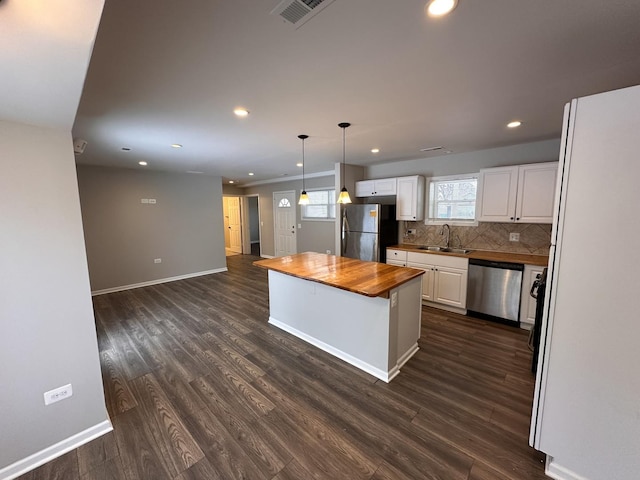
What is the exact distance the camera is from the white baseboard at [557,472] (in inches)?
55.5

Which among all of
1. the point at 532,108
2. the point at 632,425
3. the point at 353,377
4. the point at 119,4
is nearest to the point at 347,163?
the point at 532,108

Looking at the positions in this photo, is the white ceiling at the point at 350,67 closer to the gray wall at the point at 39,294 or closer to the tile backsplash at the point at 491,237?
the gray wall at the point at 39,294

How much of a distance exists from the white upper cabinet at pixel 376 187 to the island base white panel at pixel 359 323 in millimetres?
2367

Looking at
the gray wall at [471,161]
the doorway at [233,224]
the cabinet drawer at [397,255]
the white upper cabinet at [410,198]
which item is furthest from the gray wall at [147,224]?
the white upper cabinet at [410,198]

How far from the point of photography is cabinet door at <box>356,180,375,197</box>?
4844 mm

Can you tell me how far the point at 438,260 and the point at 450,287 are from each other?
1.38ft

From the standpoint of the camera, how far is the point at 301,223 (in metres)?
6.90

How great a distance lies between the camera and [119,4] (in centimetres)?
107

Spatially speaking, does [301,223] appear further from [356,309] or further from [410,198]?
[356,309]

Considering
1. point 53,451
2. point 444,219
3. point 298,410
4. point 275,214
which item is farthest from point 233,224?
point 298,410

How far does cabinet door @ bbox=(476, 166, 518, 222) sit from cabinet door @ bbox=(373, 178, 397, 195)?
4.29ft

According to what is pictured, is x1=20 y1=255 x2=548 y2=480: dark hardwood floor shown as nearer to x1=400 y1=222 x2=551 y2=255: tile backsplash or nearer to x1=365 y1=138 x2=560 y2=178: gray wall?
x1=400 y1=222 x2=551 y2=255: tile backsplash

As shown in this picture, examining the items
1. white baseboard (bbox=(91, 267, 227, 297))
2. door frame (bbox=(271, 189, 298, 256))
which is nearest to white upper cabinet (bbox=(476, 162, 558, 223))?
door frame (bbox=(271, 189, 298, 256))

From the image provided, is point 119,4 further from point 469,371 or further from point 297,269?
point 469,371
